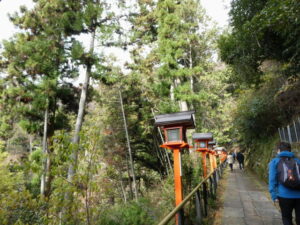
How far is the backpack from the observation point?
2.69 meters

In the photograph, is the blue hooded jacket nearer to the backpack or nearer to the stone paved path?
the backpack

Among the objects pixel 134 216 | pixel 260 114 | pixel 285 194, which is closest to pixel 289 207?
pixel 285 194

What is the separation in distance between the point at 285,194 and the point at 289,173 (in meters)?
0.29

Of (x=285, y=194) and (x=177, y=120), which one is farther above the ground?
(x=177, y=120)

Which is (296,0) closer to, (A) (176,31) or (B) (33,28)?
(A) (176,31)

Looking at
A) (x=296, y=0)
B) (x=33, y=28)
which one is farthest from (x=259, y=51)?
(x=33, y=28)

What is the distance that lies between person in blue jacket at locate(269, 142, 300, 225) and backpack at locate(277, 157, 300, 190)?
0.22ft

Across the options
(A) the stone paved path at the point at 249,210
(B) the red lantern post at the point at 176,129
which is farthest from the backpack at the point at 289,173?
(A) the stone paved path at the point at 249,210

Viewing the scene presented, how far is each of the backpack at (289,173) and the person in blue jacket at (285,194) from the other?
7cm

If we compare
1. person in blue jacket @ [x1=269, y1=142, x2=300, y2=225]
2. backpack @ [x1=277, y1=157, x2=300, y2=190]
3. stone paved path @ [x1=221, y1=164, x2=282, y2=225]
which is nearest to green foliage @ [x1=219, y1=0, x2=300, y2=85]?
person in blue jacket @ [x1=269, y1=142, x2=300, y2=225]

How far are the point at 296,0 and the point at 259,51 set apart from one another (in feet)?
13.3

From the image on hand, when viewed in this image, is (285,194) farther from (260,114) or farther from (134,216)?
(260,114)

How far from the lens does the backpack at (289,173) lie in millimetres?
2689

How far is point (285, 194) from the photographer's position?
9.16 ft
